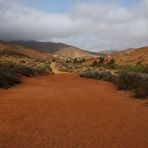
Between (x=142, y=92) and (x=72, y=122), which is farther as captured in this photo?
(x=142, y=92)

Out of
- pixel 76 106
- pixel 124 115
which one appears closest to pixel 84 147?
pixel 124 115

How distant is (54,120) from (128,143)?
2847mm

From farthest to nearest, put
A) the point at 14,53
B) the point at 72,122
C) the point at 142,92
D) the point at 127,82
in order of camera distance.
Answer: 1. the point at 14,53
2. the point at 127,82
3. the point at 142,92
4. the point at 72,122

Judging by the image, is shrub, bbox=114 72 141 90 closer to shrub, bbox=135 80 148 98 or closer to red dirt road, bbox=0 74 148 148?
shrub, bbox=135 80 148 98

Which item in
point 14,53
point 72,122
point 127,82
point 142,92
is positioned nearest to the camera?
point 72,122

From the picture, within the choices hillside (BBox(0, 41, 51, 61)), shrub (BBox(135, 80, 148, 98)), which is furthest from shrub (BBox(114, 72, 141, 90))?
hillside (BBox(0, 41, 51, 61))

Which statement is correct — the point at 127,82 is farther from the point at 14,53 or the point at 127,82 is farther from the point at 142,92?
the point at 14,53

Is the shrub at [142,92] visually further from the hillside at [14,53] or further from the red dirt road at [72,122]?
the hillside at [14,53]

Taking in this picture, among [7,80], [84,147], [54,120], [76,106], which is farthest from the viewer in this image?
[7,80]

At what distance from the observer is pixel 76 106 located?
1193 cm

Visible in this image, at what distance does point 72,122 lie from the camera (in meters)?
9.25

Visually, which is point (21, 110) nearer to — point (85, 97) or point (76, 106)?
point (76, 106)

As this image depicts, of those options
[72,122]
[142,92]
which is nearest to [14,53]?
[142,92]

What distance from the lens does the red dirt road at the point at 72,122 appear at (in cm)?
727
